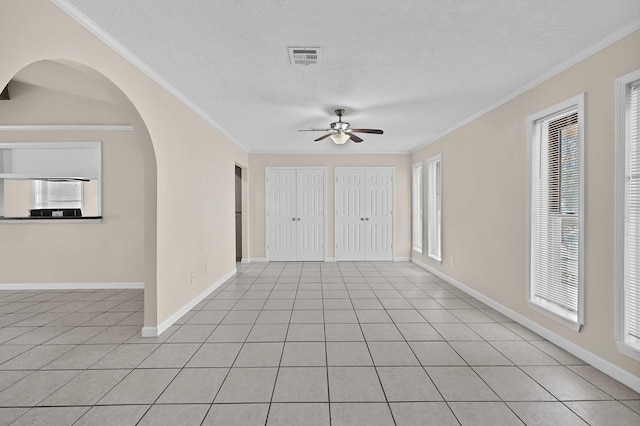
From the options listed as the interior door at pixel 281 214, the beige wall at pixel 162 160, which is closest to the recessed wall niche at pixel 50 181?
the beige wall at pixel 162 160

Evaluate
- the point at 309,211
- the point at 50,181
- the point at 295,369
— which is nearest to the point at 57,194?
the point at 50,181

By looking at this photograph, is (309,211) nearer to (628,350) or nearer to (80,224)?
(80,224)

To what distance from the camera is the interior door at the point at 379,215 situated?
7.05 m

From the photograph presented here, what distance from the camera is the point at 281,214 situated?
22.9 ft

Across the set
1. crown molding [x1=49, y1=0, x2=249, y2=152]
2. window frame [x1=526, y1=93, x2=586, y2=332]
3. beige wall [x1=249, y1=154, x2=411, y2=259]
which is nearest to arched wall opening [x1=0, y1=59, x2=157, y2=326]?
crown molding [x1=49, y1=0, x2=249, y2=152]

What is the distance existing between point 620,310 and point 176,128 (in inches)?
172

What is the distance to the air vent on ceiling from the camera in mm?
2438

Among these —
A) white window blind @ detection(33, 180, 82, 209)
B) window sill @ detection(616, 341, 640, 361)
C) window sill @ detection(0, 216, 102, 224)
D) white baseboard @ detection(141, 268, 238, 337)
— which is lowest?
white baseboard @ detection(141, 268, 238, 337)

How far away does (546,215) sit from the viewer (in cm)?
299

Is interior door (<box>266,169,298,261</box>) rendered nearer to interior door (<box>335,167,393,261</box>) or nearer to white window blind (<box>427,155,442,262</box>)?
interior door (<box>335,167,393,261</box>)

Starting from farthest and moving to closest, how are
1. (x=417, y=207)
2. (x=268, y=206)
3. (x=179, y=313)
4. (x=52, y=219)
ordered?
(x=268, y=206) < (x=417, y=207) < (x=52, y=219) < (x=179, y=313)

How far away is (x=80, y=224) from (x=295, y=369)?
4.27 m

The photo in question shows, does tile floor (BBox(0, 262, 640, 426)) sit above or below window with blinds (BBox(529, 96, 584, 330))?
below

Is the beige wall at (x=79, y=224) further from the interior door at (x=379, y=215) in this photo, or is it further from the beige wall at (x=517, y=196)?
the beige wall at (x=517, y=196)
